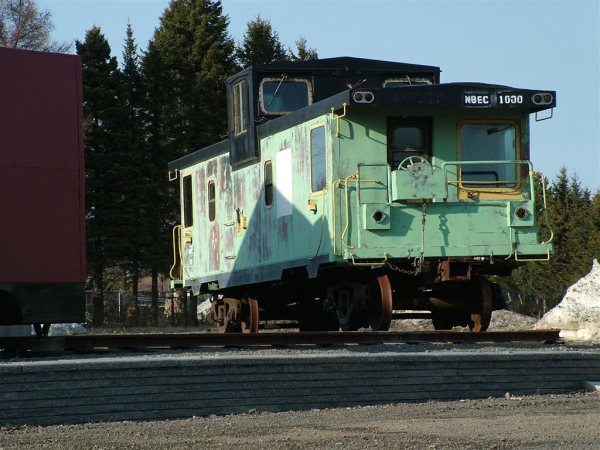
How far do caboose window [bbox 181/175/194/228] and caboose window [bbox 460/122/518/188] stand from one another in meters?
6.76

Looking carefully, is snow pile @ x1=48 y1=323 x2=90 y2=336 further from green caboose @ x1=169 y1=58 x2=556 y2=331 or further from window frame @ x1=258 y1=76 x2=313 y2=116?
window frame @ x1=258 y1=76 x2=313 y2=116

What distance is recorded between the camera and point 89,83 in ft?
131

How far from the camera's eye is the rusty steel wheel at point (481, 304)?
48.1ft

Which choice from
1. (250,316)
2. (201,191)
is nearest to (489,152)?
(250,316)

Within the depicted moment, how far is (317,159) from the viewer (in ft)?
48.2

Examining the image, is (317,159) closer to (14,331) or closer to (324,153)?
(324,153)

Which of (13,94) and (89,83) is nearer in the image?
(13,94)

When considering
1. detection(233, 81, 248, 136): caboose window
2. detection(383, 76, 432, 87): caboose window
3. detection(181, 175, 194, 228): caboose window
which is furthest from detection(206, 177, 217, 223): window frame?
detection(383, 76, 432, 87): caboose window

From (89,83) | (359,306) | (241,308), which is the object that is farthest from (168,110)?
(359,306)

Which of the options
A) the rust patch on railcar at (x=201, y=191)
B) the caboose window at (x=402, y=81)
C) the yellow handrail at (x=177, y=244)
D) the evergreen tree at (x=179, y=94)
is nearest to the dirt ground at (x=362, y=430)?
the caboose window at (x=402, y=81)

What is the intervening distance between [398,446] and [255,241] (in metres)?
9.57

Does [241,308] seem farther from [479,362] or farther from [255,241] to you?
[479,362]

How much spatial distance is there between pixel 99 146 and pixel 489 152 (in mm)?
26161

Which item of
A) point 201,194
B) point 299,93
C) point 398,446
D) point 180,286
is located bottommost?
point 398,446
